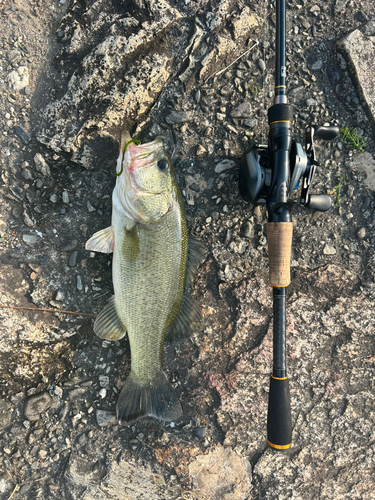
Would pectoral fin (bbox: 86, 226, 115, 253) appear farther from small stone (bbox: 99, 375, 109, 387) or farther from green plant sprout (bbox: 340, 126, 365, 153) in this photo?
green plant sprout (bbox: 340, 126, 365, 153)

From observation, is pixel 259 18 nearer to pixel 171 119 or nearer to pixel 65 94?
pixel 171 119

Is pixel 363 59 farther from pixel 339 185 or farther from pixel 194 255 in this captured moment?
pixel 194 255

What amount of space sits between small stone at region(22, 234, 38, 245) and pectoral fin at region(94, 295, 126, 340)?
887 millimetres

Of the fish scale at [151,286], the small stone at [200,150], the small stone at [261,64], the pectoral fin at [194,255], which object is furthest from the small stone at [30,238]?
the small stone at [261,64]

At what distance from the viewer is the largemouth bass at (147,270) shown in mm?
2787

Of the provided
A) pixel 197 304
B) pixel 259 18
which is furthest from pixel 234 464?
pixel 259 18

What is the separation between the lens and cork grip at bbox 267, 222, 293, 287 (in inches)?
106

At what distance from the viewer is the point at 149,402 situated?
2.90 m

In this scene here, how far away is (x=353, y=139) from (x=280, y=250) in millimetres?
1476

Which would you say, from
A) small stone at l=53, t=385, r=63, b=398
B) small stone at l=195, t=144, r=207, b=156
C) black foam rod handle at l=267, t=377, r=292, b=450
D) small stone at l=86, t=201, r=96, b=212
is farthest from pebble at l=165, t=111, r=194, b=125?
small stone at l=53, t=385, r=63, b=398

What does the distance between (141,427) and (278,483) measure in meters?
1.35

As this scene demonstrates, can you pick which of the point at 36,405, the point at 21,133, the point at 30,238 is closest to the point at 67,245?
the point at 30,238

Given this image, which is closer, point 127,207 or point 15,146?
point 127,207

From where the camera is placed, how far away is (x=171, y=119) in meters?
3.14
